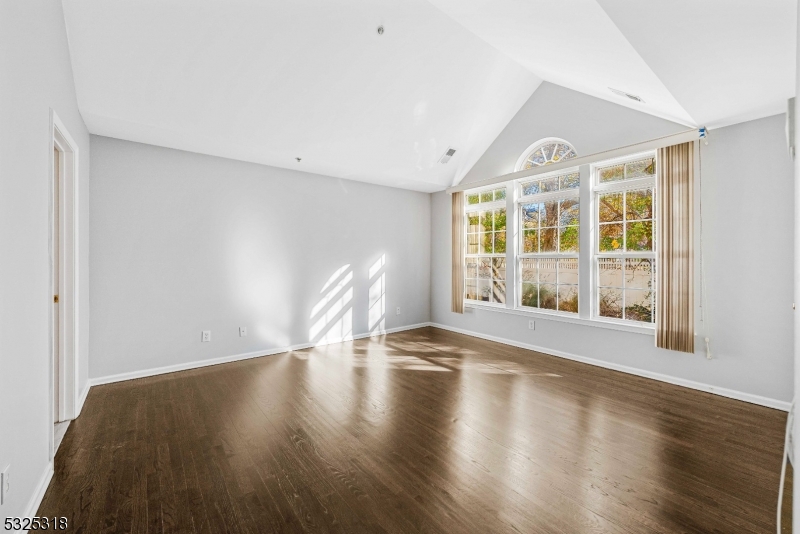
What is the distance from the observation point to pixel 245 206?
15.4ft

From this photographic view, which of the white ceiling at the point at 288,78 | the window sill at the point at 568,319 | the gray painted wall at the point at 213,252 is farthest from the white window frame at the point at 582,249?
the gray painted wall at the point at 213,252

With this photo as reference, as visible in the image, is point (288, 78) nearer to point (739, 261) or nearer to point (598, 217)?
point (598, 217)

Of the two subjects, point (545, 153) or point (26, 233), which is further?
point (545, 153)

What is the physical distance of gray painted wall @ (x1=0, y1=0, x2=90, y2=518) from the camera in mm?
1596

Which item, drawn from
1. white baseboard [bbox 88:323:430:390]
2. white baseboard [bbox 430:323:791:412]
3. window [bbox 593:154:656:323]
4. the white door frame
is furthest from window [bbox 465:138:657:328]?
the white door frame

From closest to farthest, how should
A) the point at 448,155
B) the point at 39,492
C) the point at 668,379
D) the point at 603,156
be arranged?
the point at 39,492, the point at 668,379, the point at 603,156, the point at 448,155

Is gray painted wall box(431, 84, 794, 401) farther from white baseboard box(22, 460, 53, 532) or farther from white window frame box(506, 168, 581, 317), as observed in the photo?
white baseboard box(22, 460, 53, 532)

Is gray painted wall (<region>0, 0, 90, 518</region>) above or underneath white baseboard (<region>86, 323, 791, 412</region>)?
above

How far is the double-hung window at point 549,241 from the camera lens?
4.80 meters

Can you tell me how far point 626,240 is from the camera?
4.30 m

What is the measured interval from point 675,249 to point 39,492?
207 inches

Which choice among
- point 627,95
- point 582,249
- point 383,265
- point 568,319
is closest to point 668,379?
point 568,319

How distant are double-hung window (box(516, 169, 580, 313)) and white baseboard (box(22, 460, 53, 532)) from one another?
508 centimetres

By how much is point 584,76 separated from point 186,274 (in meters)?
4.72
